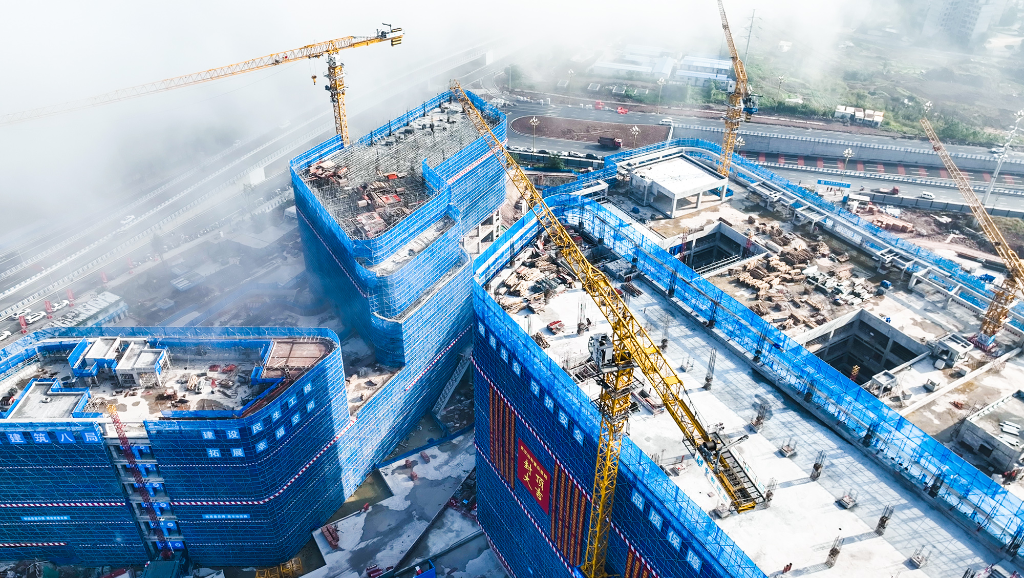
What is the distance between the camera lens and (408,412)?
448ft

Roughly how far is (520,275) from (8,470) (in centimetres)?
7695

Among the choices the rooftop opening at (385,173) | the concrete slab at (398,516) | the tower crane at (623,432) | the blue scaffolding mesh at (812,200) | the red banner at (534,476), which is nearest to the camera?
the tower crane at (623,432)

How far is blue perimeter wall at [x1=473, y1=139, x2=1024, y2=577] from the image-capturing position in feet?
220

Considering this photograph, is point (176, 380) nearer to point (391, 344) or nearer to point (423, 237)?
point (391, 344)

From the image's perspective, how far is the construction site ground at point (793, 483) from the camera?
66.2 metres

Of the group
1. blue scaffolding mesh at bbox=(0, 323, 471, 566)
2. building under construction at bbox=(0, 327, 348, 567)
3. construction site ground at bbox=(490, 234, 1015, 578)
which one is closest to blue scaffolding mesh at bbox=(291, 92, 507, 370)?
blue scaffolding mesh at bbox=(0, 323, 471, 566)

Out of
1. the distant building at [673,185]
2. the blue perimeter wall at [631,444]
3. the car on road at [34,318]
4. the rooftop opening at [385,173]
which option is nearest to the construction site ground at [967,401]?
the blue perimeter wall at [631,444]

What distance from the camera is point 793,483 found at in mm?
72562

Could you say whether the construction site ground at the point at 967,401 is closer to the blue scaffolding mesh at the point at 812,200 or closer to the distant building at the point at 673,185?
the blue scaffolding mesh at the point at 812,200

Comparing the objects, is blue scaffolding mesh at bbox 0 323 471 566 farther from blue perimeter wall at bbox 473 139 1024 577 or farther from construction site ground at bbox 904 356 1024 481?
construction site ground at bbox 904 356 1024 481

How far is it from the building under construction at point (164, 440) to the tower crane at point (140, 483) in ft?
0.71

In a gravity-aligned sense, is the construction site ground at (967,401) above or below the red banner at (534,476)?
Result: above

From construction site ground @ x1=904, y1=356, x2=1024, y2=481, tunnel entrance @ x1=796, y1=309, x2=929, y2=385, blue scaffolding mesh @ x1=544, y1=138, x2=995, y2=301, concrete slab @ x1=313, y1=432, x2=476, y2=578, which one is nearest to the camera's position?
construction site ground @ x1=904, y1=356, x2=1024, y2=481

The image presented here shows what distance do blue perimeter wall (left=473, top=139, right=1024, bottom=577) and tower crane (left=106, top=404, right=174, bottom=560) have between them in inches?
1925
